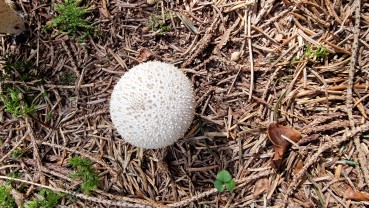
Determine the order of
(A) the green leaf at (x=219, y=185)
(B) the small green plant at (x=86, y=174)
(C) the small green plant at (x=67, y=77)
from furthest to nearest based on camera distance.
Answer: (C) the small green plant at (x=67, y=77) → (B) the small green plant at (x=86, y=174) → (A) the green leaf at (x=219, y=185)

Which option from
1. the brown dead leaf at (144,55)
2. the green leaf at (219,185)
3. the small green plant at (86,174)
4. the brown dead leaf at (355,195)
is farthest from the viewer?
the brown dead leaf at (144,55)

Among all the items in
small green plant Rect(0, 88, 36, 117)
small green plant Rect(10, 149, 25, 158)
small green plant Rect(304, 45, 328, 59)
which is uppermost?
small green plant Rect(304, 45, 328, 59)

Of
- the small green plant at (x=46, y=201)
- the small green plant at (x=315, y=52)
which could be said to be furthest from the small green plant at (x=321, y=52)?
the small green plant at (x=46, y=201)

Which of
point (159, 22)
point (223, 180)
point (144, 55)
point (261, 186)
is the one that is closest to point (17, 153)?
point (144, 55)

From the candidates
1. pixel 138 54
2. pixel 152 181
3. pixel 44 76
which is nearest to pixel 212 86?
pixel 138 54

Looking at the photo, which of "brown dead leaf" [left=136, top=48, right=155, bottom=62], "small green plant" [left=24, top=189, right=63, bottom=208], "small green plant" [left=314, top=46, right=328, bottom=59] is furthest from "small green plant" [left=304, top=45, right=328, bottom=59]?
"small green plant" [left=24, top=189, right=63, bottom=208]

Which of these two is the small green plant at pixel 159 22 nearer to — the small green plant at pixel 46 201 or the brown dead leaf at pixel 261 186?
the brown dead leaf at pixel 261 186

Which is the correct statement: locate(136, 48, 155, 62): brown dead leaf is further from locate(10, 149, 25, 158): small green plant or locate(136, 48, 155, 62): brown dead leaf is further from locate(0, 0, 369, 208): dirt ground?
locate(10, 149, 25, 158): small green plant
